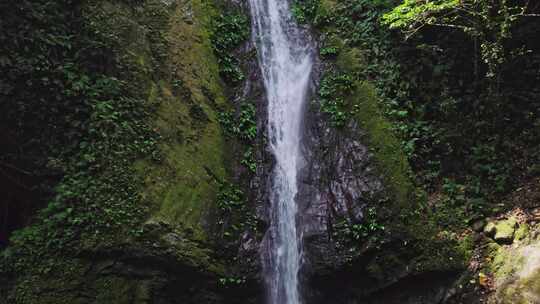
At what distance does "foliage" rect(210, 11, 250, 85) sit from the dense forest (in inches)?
6.2

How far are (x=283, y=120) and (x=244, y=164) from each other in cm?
173

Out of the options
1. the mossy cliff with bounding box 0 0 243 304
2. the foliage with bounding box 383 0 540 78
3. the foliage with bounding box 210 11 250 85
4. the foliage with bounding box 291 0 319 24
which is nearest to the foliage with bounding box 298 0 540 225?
the foliage with bounding box 383 0 540 78

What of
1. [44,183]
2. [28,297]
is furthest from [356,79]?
[28,297]

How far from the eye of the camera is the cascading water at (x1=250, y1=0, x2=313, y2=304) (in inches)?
272

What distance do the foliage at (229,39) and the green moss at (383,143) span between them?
2852 mm

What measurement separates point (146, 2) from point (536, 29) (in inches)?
310

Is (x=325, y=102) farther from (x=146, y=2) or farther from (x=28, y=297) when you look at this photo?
(x=28, y=297)

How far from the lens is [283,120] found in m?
8.69

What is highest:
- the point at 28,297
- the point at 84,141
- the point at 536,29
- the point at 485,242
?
the point at 536,29

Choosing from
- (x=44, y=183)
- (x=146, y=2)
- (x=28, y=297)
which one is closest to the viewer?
(x=28, y=297)

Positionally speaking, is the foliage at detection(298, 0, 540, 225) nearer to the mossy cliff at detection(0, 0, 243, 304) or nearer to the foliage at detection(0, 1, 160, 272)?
the mossy cliff at detection(0, 0, 243, 304)

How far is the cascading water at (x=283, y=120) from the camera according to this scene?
272 inches

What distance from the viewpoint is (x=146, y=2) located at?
7.94 metres

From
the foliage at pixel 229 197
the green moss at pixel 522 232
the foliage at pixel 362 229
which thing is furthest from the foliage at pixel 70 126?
the green moss at pixel 522 232
